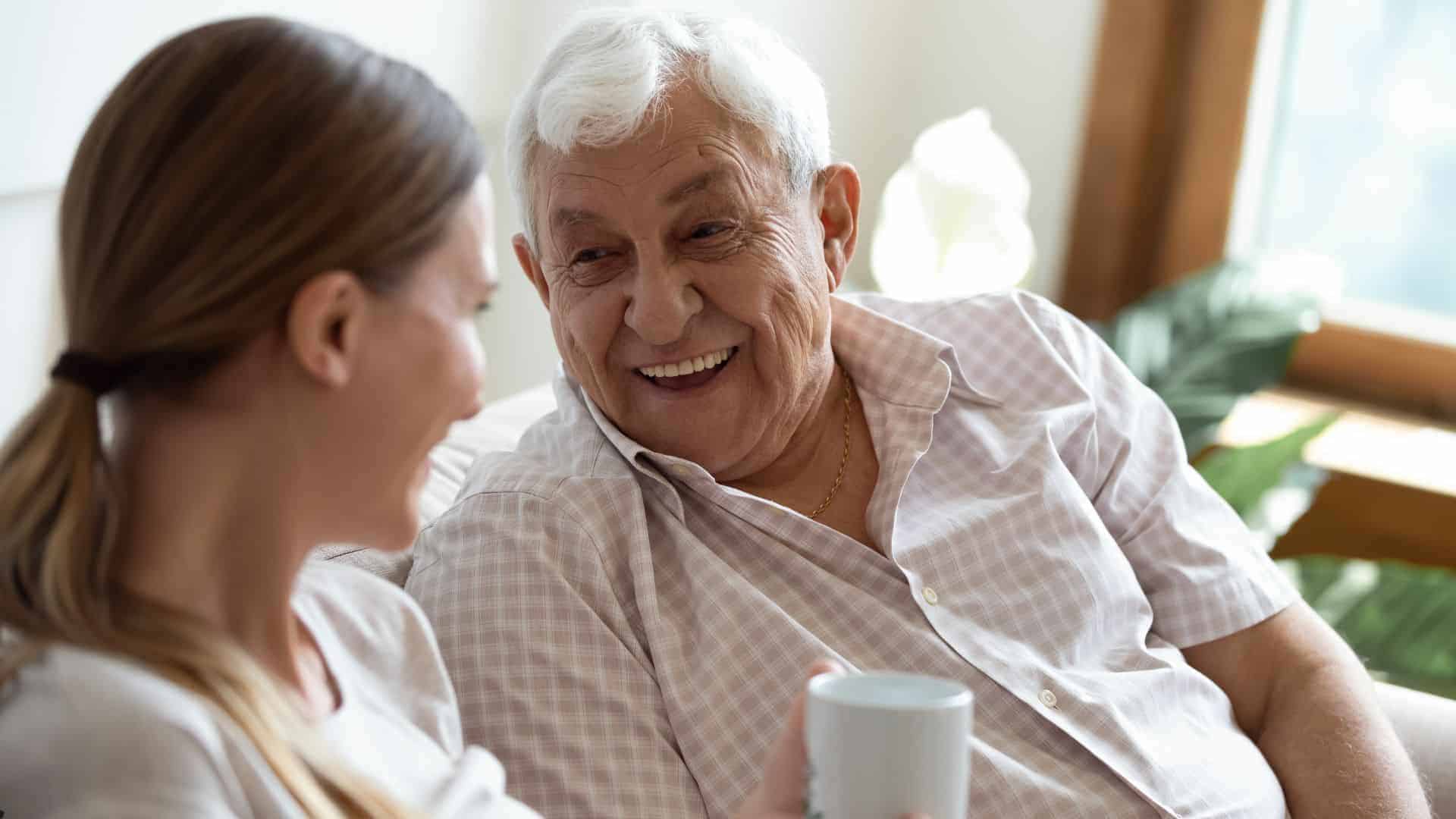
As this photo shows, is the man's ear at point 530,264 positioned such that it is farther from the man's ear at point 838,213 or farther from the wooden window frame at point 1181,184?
the wooden window frame at point 1181,184

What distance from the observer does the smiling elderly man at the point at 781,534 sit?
1344mm

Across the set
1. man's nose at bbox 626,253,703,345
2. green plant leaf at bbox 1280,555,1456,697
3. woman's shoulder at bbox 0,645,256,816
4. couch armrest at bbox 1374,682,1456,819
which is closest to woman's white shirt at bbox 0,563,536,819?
woman's shoulder at bbox 0,645,256,816

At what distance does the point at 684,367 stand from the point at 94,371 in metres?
0.77

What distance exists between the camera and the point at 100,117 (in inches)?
33.0

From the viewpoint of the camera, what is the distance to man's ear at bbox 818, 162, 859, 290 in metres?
1.66

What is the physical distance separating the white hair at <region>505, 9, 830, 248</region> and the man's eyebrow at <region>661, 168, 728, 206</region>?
0.22 ft

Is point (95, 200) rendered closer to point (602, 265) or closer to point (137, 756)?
point (137, 756)

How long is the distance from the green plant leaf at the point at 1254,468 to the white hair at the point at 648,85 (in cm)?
123

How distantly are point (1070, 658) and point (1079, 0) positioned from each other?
1.97 meters

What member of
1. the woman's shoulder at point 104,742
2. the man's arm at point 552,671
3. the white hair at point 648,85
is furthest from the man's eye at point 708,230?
the woman's shoulder at point 104,742

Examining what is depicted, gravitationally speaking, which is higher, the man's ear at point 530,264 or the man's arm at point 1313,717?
the man's ear at point 530,264

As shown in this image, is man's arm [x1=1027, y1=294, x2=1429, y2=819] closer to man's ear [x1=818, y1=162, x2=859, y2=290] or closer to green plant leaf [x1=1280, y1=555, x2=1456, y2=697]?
man's ear [x1=818, y1=162, x2=859, y2=290]

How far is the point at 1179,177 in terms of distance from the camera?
125 inches

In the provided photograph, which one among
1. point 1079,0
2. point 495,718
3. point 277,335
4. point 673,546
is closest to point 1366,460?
point 1079,0
